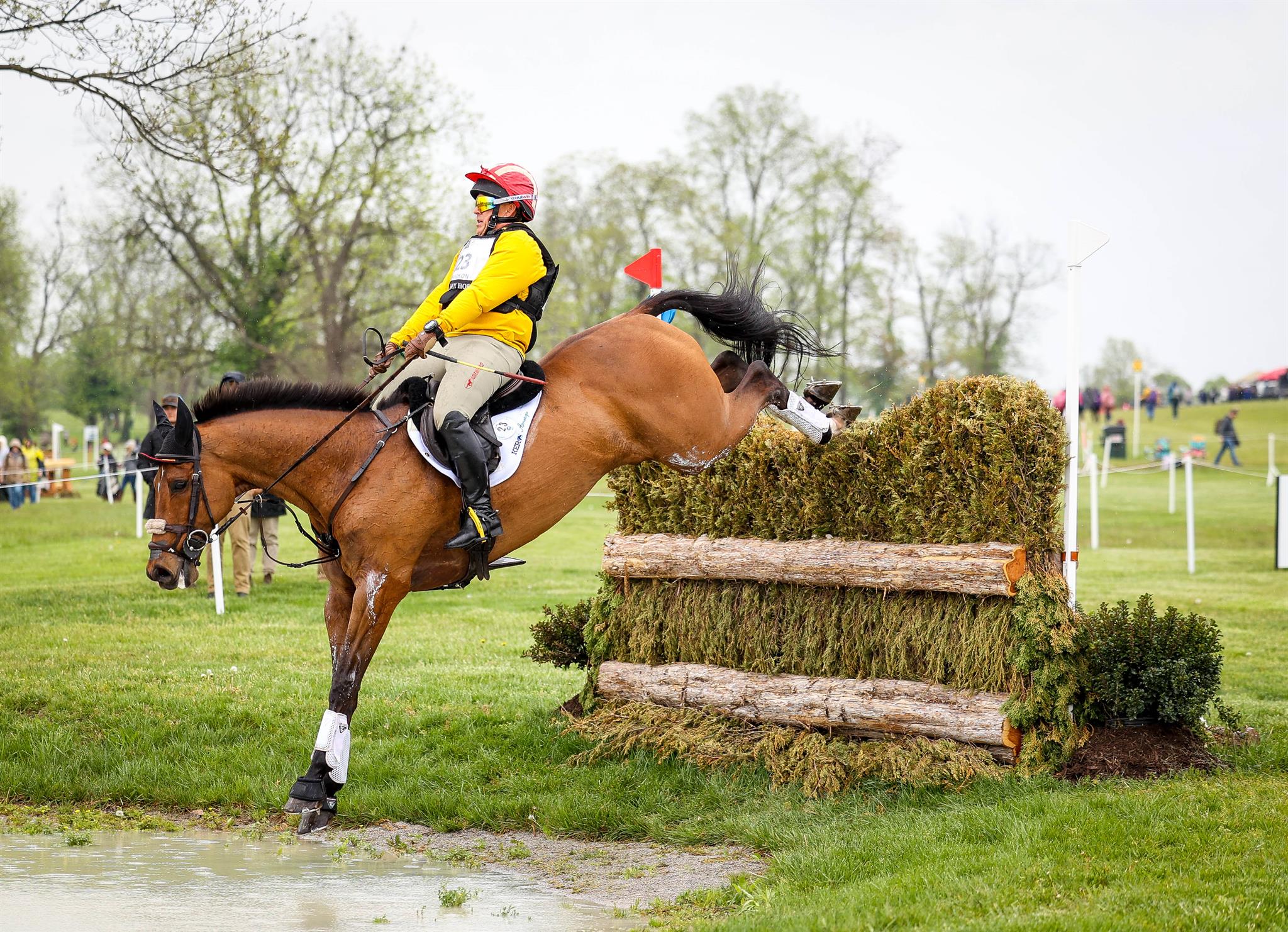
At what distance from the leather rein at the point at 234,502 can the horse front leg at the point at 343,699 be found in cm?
34

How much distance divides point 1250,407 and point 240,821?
66560 mm

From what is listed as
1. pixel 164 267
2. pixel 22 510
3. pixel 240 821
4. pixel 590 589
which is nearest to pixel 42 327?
pixel 164 267

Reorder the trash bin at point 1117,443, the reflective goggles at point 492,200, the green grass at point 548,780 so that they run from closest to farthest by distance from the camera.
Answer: the green grass at point 548,780
the reflective goggles at point 492,200
the trash bin at point 1117,443

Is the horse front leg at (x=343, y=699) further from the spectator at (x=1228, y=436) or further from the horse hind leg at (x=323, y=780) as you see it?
the spectator at (x=1228, y=436)

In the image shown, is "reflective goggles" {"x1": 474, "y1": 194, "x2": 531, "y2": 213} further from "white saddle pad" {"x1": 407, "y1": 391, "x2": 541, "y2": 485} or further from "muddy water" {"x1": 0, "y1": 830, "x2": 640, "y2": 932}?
"muddy water" {"x1": 0, "y1": 830, "x2": 640, "y2": 932}

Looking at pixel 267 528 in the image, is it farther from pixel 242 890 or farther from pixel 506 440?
pixel 242 890

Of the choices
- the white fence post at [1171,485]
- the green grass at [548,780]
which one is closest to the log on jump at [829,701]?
the green grass at [548,780]

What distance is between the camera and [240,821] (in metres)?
6.70

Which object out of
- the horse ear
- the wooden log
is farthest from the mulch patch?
the horse ear

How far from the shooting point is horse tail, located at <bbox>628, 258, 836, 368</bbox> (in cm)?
743

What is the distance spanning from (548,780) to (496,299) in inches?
118

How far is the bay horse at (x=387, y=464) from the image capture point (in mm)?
6305

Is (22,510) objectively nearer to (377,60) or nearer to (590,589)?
(377,60)

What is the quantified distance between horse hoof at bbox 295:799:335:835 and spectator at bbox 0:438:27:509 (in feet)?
87.5
